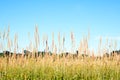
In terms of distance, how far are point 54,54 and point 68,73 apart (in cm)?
136

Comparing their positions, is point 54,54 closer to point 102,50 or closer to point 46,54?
point 46,54

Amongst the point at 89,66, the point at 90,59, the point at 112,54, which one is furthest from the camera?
the point at 112,54

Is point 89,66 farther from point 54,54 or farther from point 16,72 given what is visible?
point 16,72

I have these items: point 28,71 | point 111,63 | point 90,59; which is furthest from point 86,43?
point 28,71

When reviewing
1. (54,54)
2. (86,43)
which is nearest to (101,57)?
(86,43)

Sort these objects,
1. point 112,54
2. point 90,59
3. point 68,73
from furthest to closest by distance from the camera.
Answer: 1. point 112,54
2. point 90,59
3. point 68,73

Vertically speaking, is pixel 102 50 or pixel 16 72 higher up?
pixel 102 50

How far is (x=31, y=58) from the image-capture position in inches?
290

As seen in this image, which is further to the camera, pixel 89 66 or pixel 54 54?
pixel 54 54

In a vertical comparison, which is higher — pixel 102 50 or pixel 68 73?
pixel 102 50

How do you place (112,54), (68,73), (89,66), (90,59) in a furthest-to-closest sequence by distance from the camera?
(112,54), (90,59), (89,66), (68,73)

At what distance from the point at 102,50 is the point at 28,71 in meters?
2.39

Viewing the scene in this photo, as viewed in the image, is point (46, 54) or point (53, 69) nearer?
point (53, 69)

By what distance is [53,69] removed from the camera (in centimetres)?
627
